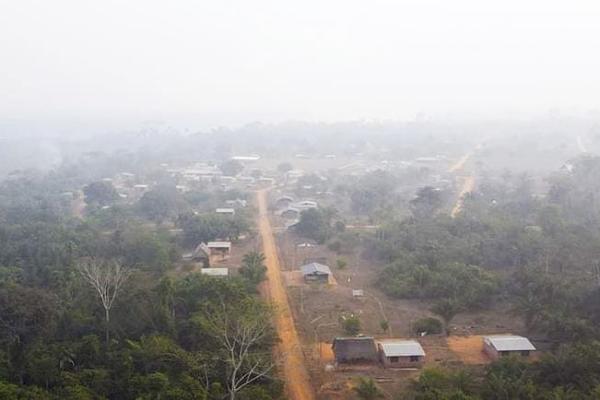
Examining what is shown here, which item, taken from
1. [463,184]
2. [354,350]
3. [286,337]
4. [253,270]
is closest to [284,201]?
[463,184]

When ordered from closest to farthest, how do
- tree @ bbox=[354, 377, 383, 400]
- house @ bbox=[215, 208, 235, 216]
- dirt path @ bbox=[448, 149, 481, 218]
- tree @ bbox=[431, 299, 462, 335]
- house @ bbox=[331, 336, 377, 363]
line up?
tree @ bbox=[354, 377, 383, 400]
house @ bbox=[331, 336, 377, 363]
tree @ bbox=[431, 299, 462, 335]
house @ bbox=[215, 208, 235, 216]
dirt path @ bbox=[448, 149, 481, 218]

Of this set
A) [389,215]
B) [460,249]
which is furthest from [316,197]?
[460,249]

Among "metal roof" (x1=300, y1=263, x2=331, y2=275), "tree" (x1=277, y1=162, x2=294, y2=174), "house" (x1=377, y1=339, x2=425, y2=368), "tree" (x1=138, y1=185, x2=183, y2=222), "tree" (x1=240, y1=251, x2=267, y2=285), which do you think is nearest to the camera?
"house" (x1=377, y1=339, x2=425, y2=368)

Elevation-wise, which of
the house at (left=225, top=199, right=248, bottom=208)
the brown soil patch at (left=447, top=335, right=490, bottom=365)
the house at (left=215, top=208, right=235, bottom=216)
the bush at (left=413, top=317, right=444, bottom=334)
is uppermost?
the bush at (left=413, top=317, right=444, bottom=334)

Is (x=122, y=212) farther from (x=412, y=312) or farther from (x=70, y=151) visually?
(x=70, y=151)

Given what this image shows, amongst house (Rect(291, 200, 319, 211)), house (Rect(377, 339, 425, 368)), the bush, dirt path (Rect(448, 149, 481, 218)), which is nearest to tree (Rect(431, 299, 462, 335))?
the bush

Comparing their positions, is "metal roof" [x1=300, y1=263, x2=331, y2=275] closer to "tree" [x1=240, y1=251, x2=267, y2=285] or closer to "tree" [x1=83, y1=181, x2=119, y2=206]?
"tree" [x1=240, y1=251, x2=267, y2=285]

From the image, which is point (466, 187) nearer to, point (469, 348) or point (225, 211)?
point (225, 211)
